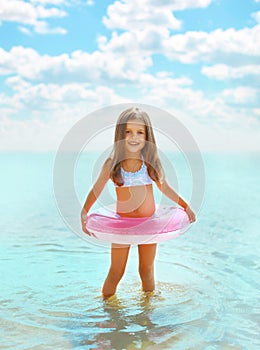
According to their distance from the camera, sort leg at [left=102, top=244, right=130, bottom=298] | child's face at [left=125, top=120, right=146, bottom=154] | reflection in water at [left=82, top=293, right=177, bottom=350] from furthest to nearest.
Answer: leg at [left=102, top=244, right=130, bottom=298]
child's face at [left=125, top=120, right=146, bottom=154]
reflection in water at [left=82, top=293, right=177, bottom=350]

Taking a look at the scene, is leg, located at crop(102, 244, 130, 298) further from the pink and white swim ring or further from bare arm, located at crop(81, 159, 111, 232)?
bare arm, located at crop(81, 159, 111, 232)

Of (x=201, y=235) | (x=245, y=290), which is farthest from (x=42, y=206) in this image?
(x=245, y=290)

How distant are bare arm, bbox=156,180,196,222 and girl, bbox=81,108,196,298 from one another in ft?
0.14

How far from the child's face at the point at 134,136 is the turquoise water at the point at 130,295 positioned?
2.87 ft

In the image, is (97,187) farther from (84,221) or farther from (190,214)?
(190,214)

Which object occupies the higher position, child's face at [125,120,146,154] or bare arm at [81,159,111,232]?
child's face at [125,120,146,154]

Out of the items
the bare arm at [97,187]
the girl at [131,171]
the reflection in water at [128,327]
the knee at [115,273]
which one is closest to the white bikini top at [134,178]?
the girl at [131,171]

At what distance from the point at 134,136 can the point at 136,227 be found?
0.62 metres

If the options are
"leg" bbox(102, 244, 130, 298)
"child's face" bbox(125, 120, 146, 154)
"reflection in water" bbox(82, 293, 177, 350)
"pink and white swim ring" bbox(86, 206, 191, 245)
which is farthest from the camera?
"leg" bbox(102, 244, 130, 298)

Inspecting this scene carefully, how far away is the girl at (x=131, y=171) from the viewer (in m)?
3.54

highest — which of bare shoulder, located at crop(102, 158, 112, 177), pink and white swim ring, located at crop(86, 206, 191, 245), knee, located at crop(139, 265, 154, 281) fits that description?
bare shoulder, located at crop(102, 158, 112, 177)

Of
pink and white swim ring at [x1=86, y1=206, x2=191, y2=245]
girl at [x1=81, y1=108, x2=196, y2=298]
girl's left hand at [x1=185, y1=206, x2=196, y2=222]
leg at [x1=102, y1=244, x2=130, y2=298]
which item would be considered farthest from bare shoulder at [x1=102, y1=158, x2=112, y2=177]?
girl's left hand at [x1=185, y1=206, x2=196, y2=222]

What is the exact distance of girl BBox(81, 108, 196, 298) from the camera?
3.54 metres

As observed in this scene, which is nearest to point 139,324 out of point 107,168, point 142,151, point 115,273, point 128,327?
point 128,327
